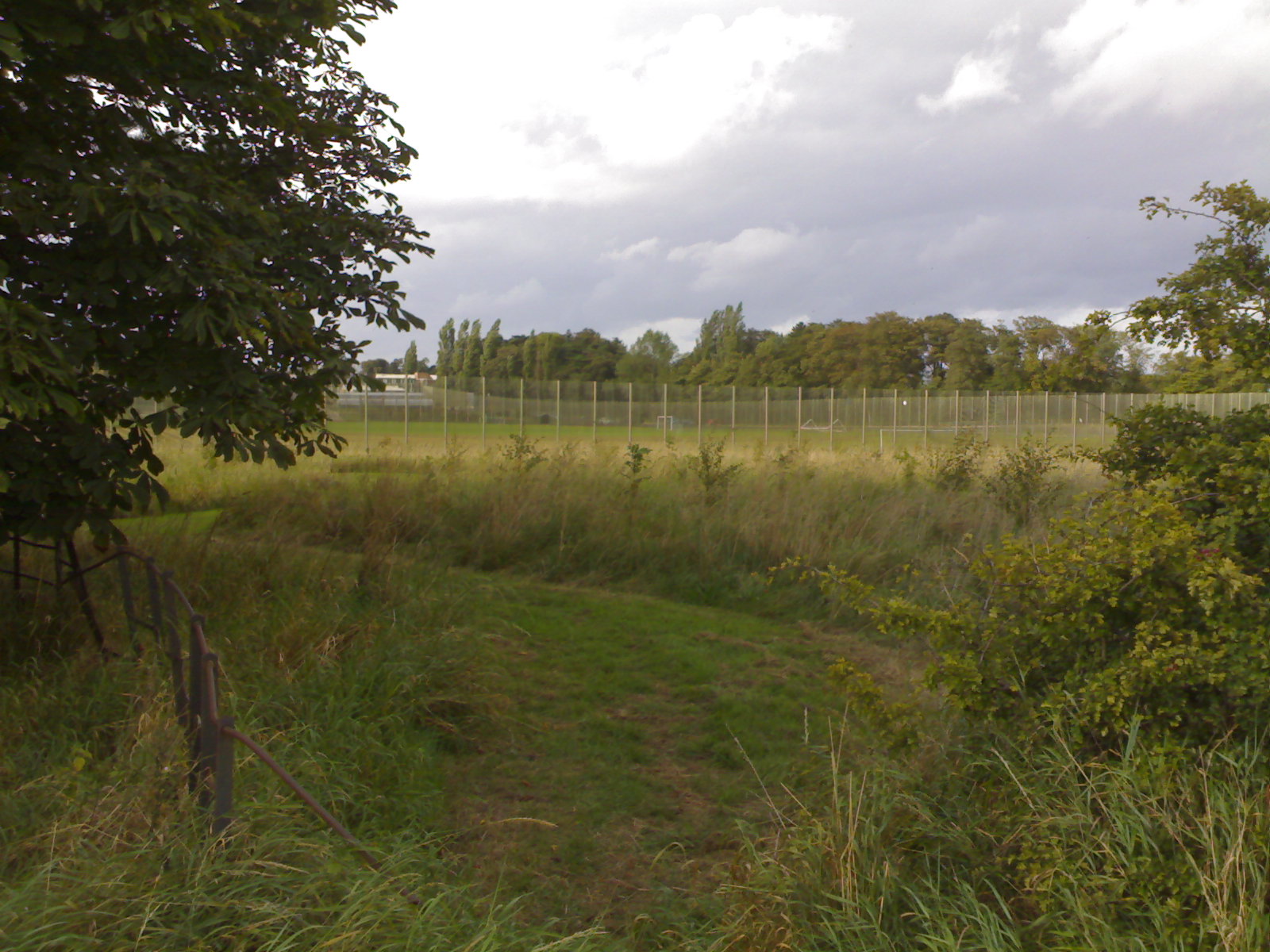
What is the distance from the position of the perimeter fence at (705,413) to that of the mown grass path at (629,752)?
18.0m

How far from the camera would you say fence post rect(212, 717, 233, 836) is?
246 centimetres

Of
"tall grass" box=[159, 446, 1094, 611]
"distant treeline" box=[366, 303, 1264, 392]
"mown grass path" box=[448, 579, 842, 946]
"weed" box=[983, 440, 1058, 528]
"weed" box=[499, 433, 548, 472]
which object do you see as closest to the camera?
"mown grass path" box=[448, 579, 842, 946]

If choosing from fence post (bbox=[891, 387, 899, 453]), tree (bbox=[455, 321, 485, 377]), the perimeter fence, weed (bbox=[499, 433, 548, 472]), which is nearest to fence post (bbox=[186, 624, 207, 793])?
weed (bbox=[499, 433, 548, 472])

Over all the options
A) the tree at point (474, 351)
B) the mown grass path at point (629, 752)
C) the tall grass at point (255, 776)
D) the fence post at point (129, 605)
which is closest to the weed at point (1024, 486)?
the mown grass path at point (629, 752)

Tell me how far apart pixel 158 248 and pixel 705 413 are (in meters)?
25.3

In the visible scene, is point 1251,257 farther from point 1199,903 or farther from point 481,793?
point 481,793

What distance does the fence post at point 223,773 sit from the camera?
2463 millimetres

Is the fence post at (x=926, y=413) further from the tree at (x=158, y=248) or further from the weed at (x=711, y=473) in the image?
the tree at (x=158, y=248)

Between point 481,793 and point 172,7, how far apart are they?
145 inches

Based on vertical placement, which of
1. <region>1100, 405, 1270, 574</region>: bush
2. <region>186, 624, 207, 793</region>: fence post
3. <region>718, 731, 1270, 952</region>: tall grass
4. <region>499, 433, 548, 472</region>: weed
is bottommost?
<region>718, 731, 1270, 952</region>: tall grass

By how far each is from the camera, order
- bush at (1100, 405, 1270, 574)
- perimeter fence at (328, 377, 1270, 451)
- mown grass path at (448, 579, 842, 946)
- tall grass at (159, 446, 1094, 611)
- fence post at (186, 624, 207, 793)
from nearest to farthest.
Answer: fence post at (186, 624, 207, 793) → bush at (1100, 405, 1270, 574) → mown grass path at (448, 579, 842, 946) → tall grass at (159, 446, 1094, 611) → perimeter fence at (328, 377, 1270, 451)

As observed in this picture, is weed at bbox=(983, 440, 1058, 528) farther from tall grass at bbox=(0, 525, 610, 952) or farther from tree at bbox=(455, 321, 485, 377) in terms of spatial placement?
tree at bbox=(455, 321, 485, 377)

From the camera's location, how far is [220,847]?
2699 mm

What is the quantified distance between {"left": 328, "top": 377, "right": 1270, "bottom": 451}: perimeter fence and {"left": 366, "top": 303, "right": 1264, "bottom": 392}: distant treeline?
2.32 metres
